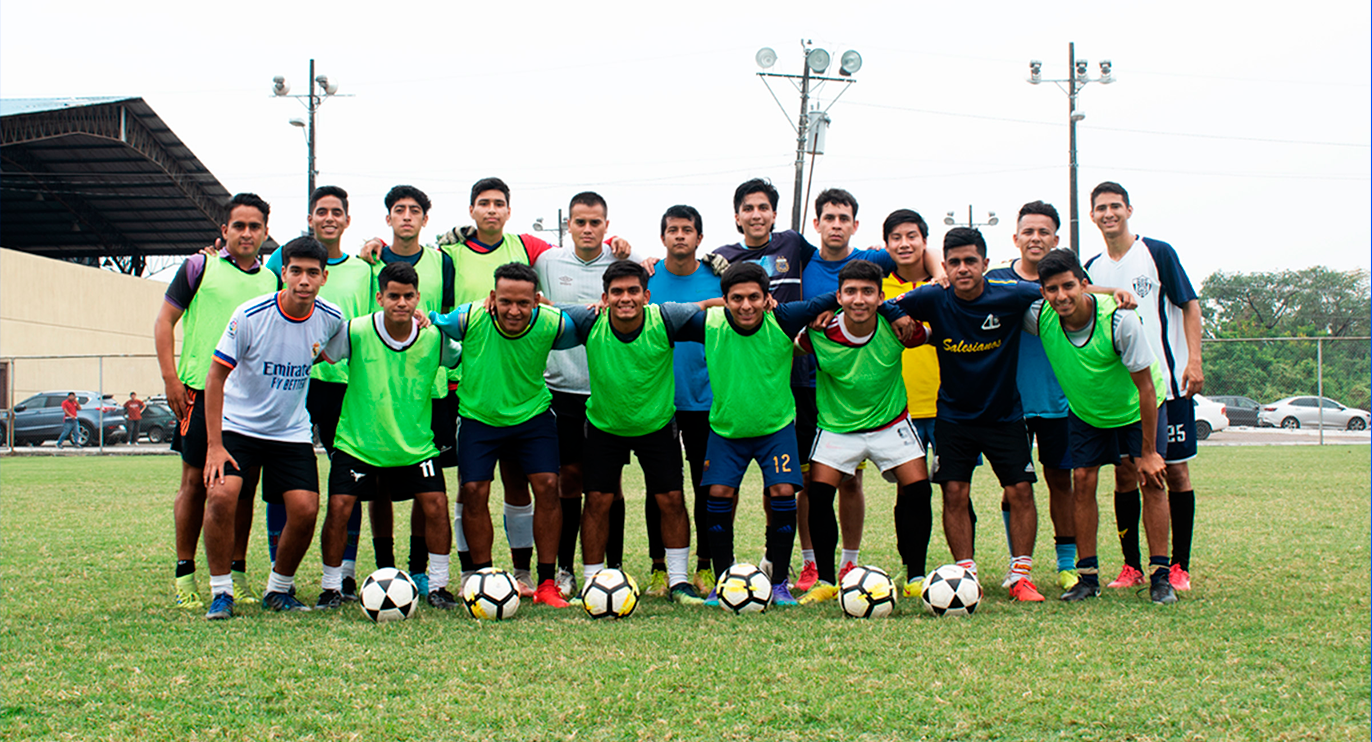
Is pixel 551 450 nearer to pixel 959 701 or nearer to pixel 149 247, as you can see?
pixel 959 701

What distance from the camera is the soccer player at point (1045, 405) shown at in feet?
18.4

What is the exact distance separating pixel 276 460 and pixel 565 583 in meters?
1.63

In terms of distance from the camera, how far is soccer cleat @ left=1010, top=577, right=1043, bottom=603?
16.8 ft

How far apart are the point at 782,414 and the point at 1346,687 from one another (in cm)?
265

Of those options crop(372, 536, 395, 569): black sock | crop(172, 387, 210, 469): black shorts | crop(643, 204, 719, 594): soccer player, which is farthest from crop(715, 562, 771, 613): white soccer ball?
crop(172, 387, 210, 469): black shorts

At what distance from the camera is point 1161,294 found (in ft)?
18.2

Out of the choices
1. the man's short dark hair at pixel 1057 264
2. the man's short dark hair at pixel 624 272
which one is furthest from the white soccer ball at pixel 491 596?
the man's short dark hair at pixel 1057 264

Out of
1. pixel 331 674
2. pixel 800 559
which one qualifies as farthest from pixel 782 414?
pixel 331 674

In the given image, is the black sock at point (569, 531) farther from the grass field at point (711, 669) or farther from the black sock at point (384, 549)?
the black sock at point (384, 549)

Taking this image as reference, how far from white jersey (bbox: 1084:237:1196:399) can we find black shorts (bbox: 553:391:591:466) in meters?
3.01

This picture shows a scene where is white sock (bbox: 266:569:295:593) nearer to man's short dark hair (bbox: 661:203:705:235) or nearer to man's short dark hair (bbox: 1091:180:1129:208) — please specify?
man's short dark hair (bbox: 661:203:705:235)

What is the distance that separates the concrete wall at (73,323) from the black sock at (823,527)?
2866 centimetres

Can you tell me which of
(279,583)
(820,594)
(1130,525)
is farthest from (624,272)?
(1130,525)

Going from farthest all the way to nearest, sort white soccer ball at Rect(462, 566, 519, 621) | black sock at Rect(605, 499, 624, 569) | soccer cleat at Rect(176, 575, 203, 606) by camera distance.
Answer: black sock at Rect(605, 499, 624, 569)
soccer cleat at Rect(176, 575, 203, 606)
white soccer ball at Rect(462, 566, 519, 621)
